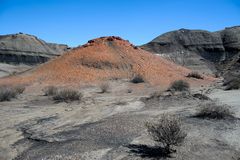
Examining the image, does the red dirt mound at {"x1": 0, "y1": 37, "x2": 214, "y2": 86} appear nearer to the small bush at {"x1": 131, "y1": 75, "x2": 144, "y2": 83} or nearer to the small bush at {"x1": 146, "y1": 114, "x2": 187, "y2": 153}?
the small bush at {"x1": 131, "y1": 75, "x2": 144, "y2": 83}

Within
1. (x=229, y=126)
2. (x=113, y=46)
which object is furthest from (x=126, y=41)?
(x=229, y=126)

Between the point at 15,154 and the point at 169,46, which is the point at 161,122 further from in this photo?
the point at 169,46

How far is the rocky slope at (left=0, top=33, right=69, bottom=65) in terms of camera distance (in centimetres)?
9750

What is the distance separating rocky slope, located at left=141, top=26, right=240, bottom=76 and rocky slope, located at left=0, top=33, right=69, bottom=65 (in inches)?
1204

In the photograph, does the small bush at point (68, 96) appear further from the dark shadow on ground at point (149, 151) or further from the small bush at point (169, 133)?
the small bush at point (169, 133)

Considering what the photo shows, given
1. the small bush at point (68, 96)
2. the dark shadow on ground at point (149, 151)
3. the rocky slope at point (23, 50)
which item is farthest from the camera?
the rocky slope at point (23, 50)

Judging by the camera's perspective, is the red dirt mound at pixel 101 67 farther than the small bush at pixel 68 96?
Yes

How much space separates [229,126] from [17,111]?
10690 mm

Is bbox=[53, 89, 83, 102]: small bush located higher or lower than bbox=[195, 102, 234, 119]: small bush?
higher

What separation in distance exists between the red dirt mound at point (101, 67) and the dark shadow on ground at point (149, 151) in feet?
86.4

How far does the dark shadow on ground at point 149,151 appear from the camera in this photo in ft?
31.5

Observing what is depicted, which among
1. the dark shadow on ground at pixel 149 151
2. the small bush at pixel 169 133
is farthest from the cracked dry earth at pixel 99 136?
the small bush at pixel 169 133

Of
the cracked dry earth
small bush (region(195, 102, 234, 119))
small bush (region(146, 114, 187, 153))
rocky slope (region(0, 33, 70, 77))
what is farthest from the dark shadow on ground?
rocky slope (region(0, 33, 70, 77))

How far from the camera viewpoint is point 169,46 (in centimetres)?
8450
